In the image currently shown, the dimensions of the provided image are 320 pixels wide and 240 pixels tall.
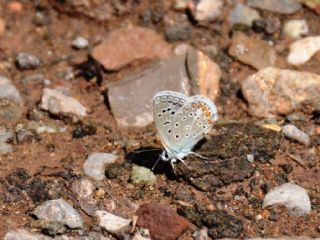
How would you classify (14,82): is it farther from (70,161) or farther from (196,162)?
(196,162)

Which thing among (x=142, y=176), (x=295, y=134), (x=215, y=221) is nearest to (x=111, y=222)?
(x=142, y=176)

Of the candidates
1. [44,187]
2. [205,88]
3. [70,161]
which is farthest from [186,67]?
[44,187]

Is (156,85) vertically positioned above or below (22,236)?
above

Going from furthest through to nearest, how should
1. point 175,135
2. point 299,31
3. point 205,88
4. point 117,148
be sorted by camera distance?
point 299,31 < point 205,88 < point 117,148 < point 175,135

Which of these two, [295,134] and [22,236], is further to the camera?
[295,134]

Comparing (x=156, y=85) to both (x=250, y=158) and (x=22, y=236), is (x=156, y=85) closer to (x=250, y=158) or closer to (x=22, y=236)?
(x=250, y=158)

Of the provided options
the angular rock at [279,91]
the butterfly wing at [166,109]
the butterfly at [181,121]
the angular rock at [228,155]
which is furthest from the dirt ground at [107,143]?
the butterfly wing at [166,109]

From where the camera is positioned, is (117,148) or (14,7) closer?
(117,148)
